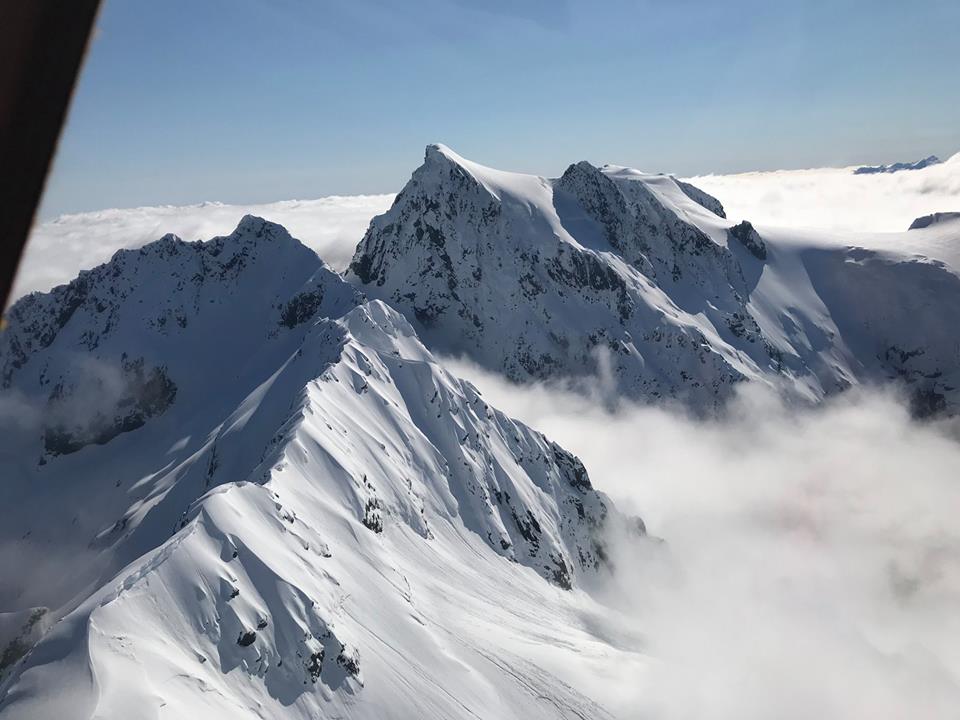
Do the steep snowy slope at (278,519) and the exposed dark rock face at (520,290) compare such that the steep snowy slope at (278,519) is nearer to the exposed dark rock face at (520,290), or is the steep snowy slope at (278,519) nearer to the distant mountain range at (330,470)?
the distant mountain range at (330,470)

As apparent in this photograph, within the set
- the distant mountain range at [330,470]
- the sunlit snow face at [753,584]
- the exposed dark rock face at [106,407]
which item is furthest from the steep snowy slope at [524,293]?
the exposed dark rock face at [106,407]

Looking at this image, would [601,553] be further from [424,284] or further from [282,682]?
[424,284]

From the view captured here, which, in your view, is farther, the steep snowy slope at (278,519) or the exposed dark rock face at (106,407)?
the exposed dark rock face at (106,407)

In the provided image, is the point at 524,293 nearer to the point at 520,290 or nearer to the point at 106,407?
the point at 520,290

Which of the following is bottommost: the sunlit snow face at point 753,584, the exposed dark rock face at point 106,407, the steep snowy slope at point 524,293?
→ the exposed dark rock face at point 106,407

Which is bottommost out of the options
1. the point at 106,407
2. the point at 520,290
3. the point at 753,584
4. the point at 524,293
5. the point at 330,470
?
the point at 106,407

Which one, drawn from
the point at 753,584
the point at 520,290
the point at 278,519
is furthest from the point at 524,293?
the point at 278,519
